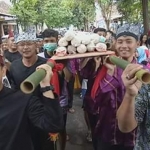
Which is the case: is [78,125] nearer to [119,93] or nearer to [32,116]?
[119,93]

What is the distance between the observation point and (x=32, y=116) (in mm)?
2078

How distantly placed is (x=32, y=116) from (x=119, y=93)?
3.86 feet

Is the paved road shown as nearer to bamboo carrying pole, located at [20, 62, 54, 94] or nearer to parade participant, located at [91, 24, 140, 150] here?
parade participant, located at [91, 24, 140, 150]

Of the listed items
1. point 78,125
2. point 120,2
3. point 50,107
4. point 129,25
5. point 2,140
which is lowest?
point 78,125

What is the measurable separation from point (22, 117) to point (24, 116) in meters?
0.02

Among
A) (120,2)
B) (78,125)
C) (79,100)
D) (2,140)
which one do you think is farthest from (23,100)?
(120,2)

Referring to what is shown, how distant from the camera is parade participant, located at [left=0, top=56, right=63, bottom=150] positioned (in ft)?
6.57

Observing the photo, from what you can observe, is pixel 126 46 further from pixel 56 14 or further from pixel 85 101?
pixel 56 14

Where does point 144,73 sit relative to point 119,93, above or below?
above

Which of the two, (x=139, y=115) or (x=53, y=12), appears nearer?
(x=139, y=115)

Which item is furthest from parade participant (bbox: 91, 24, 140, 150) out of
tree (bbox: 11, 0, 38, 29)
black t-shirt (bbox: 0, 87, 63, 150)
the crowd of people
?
tree (bbox: 11, 0, 38, 29)

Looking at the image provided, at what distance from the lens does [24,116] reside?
2062 millimetres

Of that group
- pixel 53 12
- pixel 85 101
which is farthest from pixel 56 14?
pixel 85 101

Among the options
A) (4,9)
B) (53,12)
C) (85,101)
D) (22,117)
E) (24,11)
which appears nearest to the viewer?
(22,117)
